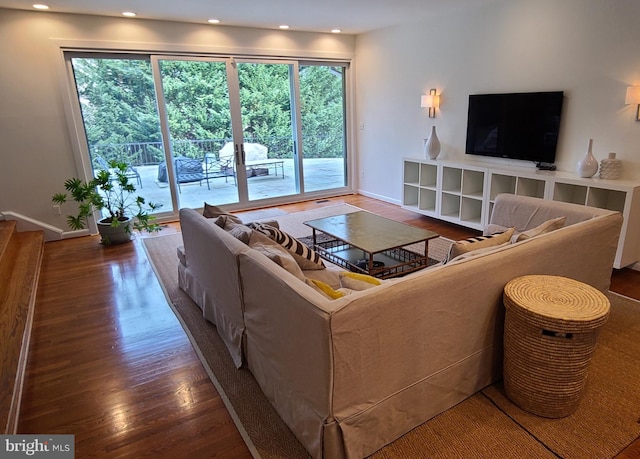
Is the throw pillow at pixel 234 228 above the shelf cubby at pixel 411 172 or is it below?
above

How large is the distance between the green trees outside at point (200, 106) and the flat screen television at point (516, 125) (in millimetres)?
2522

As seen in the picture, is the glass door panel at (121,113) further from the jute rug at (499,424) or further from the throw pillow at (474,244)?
the throw pillow at (474,244)

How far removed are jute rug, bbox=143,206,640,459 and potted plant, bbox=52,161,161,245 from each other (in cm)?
283

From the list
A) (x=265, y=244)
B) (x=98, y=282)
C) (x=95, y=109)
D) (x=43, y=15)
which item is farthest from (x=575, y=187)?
(x=43, y=15)

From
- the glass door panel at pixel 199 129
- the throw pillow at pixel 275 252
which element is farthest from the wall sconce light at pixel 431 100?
the throw pillow at pixel 275 252

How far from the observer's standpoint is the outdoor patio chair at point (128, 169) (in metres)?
4.92

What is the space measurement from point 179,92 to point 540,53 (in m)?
4.27

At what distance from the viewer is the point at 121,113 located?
4895 mm

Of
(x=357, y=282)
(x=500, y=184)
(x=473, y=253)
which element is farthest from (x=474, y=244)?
(x=500, y=184)

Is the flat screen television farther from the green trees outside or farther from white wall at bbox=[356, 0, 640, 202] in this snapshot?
A: the green trees outside

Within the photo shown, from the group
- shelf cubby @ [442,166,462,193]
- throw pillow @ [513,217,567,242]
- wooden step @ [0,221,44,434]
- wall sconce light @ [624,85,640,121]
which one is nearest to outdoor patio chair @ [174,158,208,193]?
wooden step @ [0,221,44,434]

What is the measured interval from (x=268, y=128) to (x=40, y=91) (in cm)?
281

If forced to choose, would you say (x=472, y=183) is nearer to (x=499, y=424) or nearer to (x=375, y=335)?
(x=499, y=424)

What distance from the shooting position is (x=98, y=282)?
11.7ft
